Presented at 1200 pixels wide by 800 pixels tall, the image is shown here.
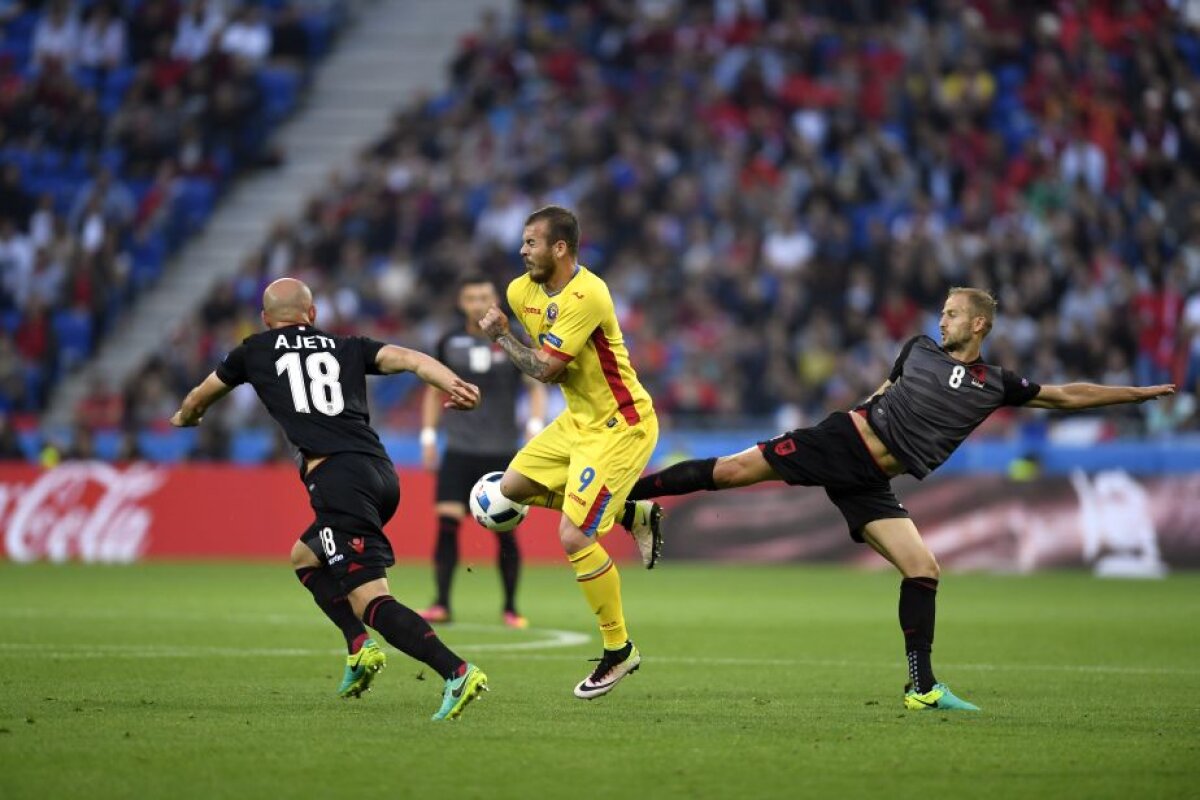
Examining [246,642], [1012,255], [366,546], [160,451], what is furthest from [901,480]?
[366,546]

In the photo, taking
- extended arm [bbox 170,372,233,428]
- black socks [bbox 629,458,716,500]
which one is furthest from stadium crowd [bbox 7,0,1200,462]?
extended arm [bbox 170,372,233,428]

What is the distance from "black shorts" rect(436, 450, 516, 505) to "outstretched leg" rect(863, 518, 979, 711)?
227 inches

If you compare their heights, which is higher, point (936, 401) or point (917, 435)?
point (936, 401)

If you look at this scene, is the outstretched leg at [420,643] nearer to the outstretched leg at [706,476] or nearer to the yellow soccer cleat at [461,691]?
the yellow soccer cleat at [461,691]

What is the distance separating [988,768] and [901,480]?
50.9ft

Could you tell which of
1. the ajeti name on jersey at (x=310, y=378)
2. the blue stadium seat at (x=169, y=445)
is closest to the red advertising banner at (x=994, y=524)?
the blue stadium seat at (x=169, y=445)

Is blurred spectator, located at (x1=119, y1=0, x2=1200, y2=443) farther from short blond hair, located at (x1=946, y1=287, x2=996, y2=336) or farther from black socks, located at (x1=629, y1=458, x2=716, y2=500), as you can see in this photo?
short blond hair, located at (x1=946, y1=287, x2=996, y2=336)

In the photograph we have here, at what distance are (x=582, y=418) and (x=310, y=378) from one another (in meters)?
1.55

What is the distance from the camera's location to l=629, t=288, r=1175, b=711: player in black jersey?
9.69m

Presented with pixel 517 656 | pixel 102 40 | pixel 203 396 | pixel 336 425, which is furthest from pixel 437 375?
pixel 102 40

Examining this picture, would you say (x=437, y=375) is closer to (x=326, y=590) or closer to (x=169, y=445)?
(x=326, y=590)

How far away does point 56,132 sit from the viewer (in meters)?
32.4

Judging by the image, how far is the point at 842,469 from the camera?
9.93 metres

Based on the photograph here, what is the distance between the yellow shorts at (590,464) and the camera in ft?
32.4
